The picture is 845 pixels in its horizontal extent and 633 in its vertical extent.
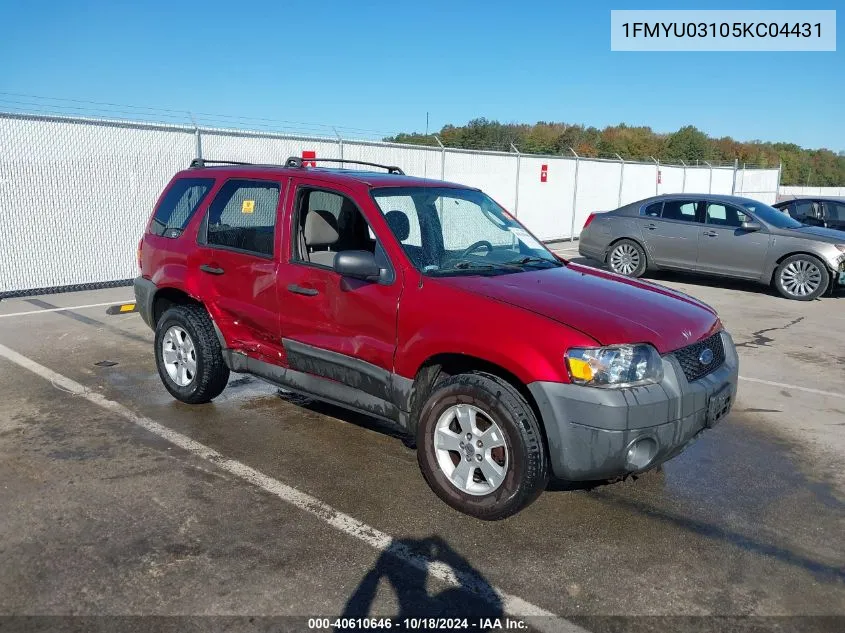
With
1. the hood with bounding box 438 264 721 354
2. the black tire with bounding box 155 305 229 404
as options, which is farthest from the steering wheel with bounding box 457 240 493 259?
the black tire with bounding box 155 305 229 404

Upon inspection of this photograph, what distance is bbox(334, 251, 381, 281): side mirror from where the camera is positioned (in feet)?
13.2

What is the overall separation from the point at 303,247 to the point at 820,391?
4640mm

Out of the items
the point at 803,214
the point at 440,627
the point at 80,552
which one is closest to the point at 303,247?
the point at 80,552

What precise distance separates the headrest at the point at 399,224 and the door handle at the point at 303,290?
616mm

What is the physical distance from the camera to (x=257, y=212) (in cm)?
498

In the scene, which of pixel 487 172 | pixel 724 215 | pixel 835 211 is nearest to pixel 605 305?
pixel 724 215

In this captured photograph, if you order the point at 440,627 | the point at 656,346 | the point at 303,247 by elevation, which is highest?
the point at 303,247

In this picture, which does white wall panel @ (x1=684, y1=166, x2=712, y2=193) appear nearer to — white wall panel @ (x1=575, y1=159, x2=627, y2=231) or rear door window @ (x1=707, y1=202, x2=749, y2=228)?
white wall panel @ (x1=575, y1=159, x2=627, y2=231)

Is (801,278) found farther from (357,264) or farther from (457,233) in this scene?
(357,264)

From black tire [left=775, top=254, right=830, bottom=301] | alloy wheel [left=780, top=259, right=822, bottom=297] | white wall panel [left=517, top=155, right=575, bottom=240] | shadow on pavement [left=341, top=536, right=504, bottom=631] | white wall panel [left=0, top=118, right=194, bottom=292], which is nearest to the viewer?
shadow on pavement [left=341, top=536, right=504, bottom=631]

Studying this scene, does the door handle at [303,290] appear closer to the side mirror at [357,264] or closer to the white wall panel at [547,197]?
the side mirror at [357,264]

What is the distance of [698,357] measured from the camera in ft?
12.7

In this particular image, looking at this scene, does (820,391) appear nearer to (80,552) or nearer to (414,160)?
(80,552)

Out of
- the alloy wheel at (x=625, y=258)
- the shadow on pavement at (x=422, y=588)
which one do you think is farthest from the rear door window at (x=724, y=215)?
the shadow on pavement at (x=422, y=588)
